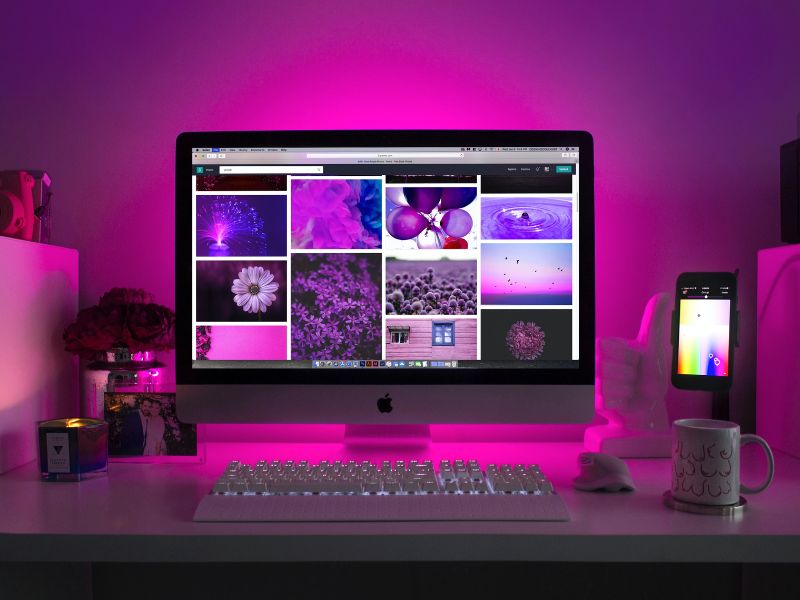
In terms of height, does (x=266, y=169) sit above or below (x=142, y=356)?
above

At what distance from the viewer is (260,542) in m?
0.74

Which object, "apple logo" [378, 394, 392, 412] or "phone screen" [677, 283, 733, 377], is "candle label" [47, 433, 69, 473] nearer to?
"apple logo" [378, 394, 392, 412]

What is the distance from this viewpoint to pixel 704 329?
1.19 meters

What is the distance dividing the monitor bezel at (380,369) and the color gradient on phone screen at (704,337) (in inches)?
10.2

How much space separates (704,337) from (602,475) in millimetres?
417

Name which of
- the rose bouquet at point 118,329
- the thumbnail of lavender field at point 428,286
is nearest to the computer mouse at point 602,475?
the thumbnail of lavender field at point 428,286

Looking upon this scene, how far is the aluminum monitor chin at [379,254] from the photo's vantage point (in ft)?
3.47

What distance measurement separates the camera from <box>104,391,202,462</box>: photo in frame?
1102 mm

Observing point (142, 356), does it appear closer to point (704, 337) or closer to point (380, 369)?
point (380, 369)

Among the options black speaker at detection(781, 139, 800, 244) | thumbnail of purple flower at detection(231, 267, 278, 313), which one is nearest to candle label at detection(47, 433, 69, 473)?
thumbnail of purple flower at detection(231, 267, 278, 313)

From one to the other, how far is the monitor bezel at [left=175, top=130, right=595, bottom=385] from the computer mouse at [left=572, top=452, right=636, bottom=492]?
145 millimetres
